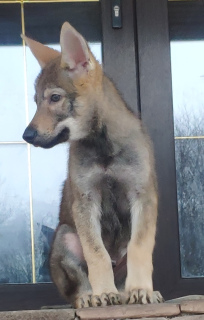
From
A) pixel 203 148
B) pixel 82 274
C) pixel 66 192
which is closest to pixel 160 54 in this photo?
pixel 203 148

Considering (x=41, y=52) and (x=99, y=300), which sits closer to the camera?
(x=99, y=300)

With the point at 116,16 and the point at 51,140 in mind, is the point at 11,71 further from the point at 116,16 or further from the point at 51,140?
the point at 51,140

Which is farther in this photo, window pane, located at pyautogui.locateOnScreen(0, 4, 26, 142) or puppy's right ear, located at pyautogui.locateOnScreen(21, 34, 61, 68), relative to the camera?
window pane, located at pyautogui.locateOnScreen(0, 4, 26, 142)

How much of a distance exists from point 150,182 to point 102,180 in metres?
0.25

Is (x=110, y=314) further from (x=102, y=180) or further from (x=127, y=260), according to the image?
(x=102, y=180)

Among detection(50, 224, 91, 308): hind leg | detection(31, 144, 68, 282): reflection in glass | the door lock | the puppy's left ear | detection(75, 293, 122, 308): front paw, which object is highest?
the door lock

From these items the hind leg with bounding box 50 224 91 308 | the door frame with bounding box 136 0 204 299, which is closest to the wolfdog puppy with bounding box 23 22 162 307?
the hind leg with bounding box 50 224 91 308

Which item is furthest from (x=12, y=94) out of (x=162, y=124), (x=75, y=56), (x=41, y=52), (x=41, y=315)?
(x=41, y=315)

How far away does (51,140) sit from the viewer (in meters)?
4.61

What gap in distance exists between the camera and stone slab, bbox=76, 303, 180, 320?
4.35 m

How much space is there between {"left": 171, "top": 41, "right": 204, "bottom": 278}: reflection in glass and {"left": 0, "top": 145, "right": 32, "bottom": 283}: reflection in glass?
3.43ft

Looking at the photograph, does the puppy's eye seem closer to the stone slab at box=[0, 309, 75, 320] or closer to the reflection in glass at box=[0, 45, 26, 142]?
the stone slab at box=[0, 309, 75, 320]

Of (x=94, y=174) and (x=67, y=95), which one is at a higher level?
(x=67, y=95)

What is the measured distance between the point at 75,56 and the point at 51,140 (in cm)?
47
